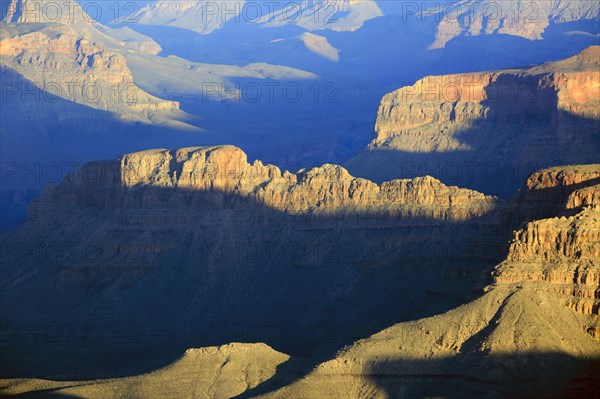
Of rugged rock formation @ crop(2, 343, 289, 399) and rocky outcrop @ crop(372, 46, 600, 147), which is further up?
rocky outcrop @ crop(372, 46, 600, 147)

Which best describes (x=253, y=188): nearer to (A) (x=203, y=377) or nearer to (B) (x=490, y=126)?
(A) (x=203, y=377)

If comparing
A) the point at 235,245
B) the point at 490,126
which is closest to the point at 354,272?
the point at 235,245

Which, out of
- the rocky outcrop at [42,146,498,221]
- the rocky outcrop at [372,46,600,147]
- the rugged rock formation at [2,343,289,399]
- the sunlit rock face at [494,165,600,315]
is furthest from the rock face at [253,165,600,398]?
the rocky outcrop at [372,46,600,147]

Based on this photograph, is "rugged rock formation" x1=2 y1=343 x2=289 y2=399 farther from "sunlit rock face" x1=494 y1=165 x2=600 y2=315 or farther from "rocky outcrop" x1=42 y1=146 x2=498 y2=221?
"rocky outcrop" x1=42 y1=146 x2=498 y2=221

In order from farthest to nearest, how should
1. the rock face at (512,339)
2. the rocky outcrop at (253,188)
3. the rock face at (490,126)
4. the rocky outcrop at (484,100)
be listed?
the rocky outcrop at (484,100)
the rock face at (490,126)
the rocky outcrop at (253,188)
the rock face at (512,339)

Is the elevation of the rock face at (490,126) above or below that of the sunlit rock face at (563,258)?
above

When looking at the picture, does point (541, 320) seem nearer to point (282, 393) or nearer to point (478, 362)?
point (478, 362)

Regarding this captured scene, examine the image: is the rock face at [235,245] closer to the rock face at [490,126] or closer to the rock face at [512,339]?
the rock face at [512,339]

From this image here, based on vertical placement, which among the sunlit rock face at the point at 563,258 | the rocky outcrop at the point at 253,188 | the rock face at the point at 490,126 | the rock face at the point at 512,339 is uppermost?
the rock face at the point at 490,126

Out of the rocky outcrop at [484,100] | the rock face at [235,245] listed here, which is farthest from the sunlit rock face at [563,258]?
the rocky outcrop at [484,100]
